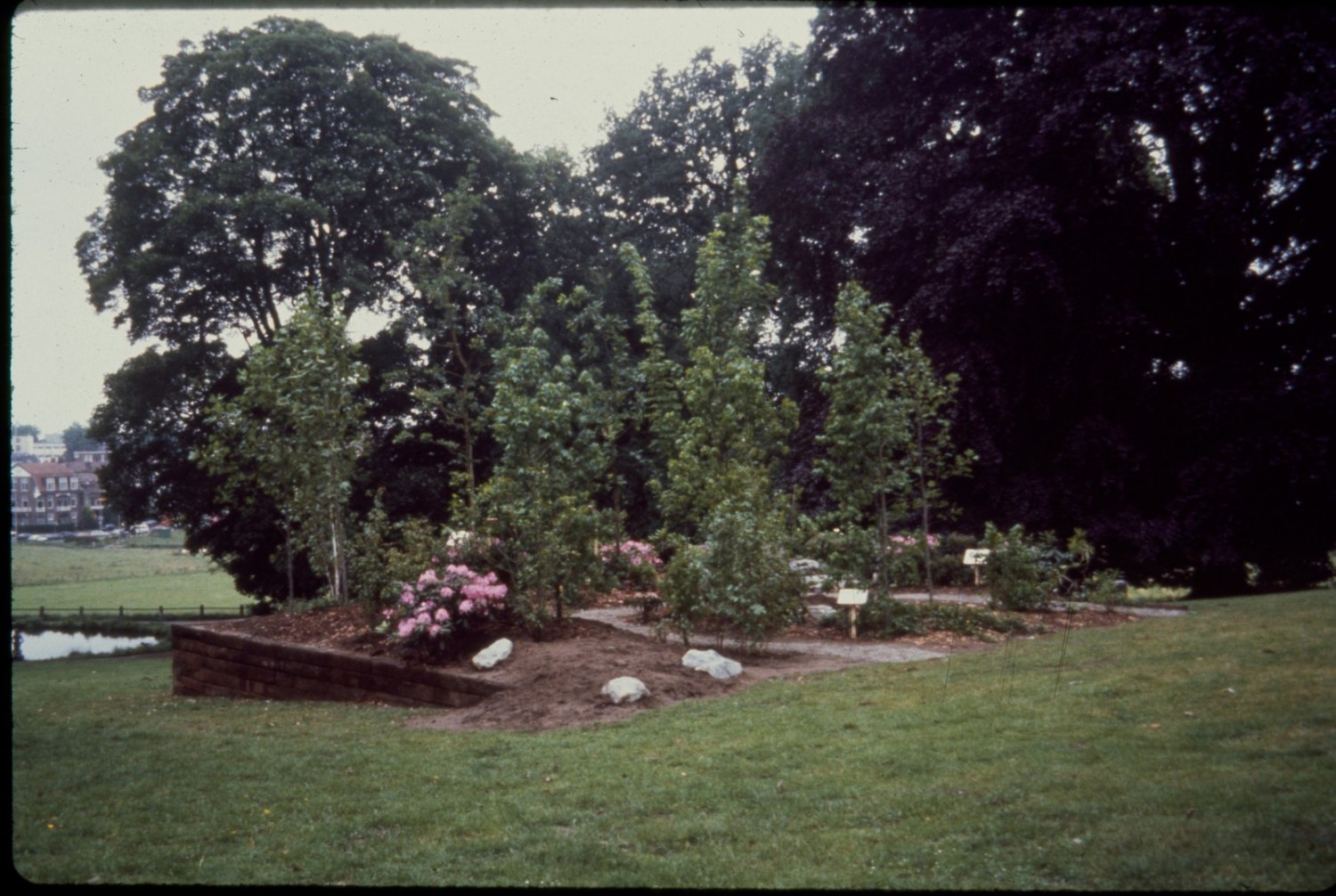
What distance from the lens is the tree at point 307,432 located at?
42.8ft

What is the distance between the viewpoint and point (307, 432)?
513 inches

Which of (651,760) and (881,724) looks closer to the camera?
(651,760)

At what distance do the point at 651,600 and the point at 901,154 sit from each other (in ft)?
24.0

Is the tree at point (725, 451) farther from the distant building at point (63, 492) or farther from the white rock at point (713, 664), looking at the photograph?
the distant building at point (63, 492)

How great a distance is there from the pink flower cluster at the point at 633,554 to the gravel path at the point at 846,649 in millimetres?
732

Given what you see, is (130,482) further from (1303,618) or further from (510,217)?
(1303,618)

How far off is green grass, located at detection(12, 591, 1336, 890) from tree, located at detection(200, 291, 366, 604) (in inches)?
210

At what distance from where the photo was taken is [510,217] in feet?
80.3

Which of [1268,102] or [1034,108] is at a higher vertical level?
[1034,108]

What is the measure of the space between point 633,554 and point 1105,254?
723 centimetres

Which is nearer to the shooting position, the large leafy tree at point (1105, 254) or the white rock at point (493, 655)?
the large leafy tree at point (1105, 254)

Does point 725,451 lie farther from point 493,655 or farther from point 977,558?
point 977,558

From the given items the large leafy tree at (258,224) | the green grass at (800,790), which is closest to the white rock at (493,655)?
the green grass at (800,790)

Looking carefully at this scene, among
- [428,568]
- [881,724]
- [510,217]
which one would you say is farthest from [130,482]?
[881,724]
